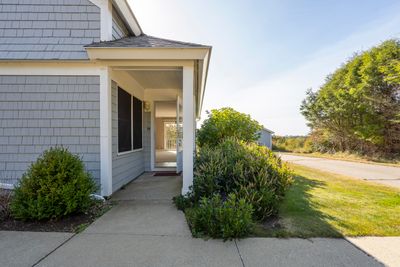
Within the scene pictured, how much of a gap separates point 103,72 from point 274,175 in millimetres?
4016

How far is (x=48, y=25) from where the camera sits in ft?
15.6

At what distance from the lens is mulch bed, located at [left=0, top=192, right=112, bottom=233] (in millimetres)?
3236

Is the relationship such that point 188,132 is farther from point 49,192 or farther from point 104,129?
point 49,192

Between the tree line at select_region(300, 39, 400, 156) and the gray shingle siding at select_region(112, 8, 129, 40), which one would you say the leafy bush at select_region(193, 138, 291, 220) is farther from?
the tree line at select_region(300, 39, 400, 156)

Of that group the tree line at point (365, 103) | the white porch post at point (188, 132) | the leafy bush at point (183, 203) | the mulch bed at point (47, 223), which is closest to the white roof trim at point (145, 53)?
the white porch post at point (188, 132)

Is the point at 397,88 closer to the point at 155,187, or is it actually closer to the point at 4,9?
the point at 155,187

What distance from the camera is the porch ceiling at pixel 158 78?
18.1ft

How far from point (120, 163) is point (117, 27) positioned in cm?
337

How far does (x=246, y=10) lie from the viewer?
7.62 meters

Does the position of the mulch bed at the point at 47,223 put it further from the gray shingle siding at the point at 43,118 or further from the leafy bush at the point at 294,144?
the leafy bush at the point at 294,144

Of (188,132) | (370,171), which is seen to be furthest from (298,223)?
(370,171)

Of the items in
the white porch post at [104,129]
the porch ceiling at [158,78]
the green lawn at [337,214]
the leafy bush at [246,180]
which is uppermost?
the porch ceiling at [158,78]

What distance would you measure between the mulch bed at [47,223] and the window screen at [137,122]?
3.20 m

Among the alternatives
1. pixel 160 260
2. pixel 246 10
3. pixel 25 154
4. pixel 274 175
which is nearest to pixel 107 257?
pixel 160 260
